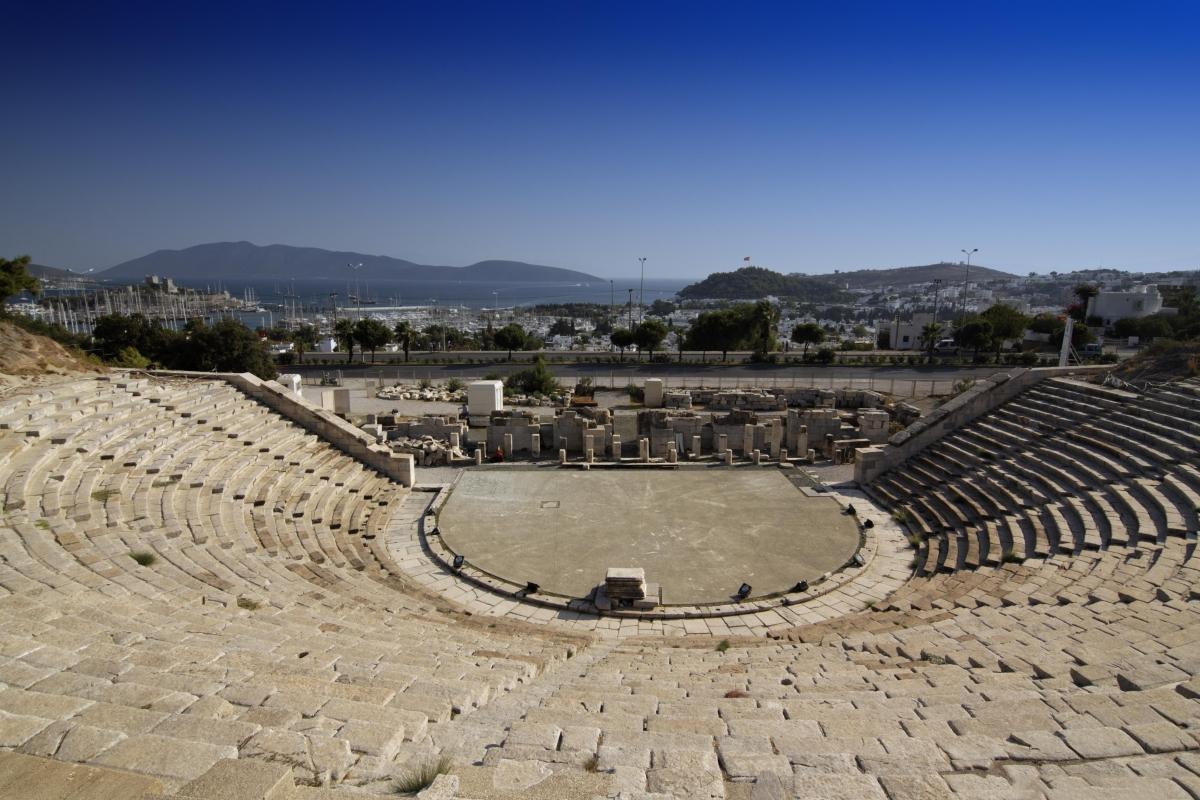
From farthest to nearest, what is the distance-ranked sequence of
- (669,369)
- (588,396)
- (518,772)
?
(669,369) < (588,396) < (518,772)

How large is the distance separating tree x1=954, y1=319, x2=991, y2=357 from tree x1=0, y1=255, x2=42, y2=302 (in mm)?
64110

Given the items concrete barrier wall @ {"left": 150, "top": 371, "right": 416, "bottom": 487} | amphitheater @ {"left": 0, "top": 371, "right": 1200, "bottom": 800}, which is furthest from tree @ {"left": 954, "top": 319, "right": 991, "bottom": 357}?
concrete barrier wall @ {"left": 150, "top": 371, "right": 416, "bottom": 487}

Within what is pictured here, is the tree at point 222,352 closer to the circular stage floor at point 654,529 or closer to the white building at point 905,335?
the circular stage floor at point 654,529

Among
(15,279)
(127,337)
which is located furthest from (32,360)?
(127,337)

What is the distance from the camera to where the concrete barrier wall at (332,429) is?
65.3ft

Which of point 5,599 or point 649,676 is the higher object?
point 5,599

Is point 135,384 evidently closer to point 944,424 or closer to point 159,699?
point 159,699

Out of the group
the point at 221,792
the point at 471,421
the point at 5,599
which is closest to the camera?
the point at 221,792

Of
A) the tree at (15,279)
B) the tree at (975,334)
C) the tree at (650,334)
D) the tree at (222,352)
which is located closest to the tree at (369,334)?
the tree at (222,352)

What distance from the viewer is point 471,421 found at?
2895 centimetres

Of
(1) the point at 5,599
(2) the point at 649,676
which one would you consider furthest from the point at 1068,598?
(1) the point at 5,599

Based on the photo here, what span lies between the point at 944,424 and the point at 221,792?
21869 mm

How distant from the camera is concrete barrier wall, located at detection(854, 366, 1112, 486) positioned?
19922mm

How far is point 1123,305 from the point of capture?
74.6 meters
